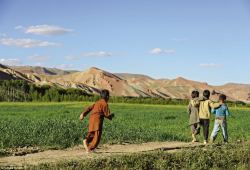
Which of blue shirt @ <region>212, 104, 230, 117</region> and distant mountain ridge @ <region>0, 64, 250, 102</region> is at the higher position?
distant mountain ridge @ <region>0, 64, 250, 102</region>

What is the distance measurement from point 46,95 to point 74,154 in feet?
209

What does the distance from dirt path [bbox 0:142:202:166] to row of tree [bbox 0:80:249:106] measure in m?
56.4

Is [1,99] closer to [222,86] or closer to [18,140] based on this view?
[18,140]

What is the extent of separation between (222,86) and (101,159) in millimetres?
181479

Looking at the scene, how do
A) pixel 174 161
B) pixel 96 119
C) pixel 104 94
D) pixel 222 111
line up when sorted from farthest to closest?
pixel 222 111 < pixel 104 94 < pixel 96 119 < pixel 174 161

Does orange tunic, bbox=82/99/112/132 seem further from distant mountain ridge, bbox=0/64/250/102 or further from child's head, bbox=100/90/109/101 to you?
distant mountain ridge, bbox=0/64/250/102

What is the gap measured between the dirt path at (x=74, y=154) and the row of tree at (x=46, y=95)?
5644cm

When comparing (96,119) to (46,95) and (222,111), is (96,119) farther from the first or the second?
(46,95)

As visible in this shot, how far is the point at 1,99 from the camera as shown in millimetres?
76062

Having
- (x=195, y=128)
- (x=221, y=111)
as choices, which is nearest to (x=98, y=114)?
(x=195, y=128)

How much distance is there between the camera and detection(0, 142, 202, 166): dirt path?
1041 centimetres

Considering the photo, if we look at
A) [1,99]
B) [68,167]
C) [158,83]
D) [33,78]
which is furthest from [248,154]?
[158,83]

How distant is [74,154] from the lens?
38.6 feet

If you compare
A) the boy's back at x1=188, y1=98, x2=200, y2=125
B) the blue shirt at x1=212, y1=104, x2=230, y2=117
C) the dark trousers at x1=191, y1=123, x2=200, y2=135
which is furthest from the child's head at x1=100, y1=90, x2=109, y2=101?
the blue shirt at x1=212, y1=104, x2=230, y2=117
